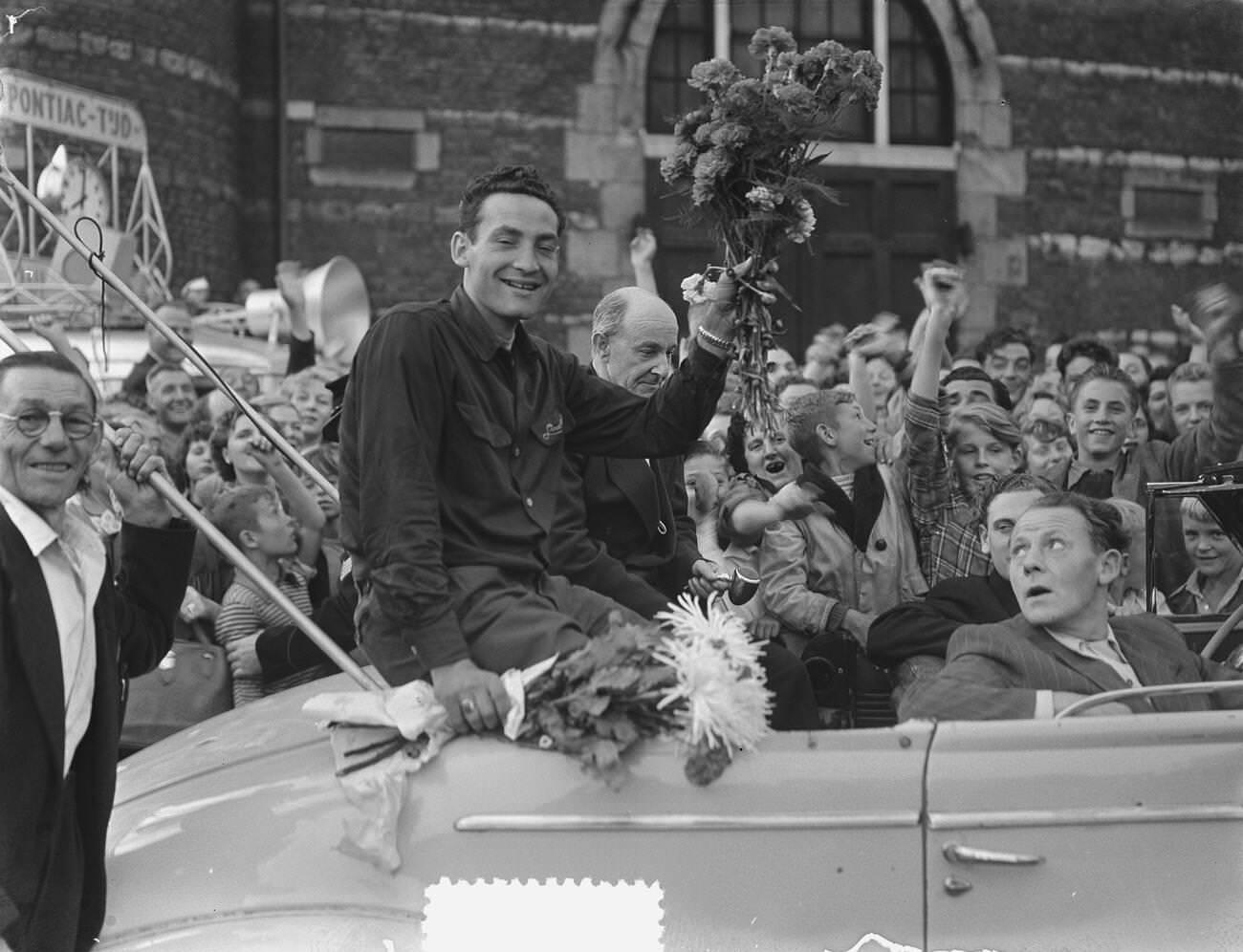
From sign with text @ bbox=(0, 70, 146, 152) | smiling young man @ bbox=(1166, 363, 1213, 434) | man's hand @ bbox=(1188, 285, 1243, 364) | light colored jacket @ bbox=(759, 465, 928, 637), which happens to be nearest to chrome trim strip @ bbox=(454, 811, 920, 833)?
light colored jacket @ bbox=(759, 465, 928, 637)

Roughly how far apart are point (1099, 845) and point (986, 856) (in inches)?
8.4

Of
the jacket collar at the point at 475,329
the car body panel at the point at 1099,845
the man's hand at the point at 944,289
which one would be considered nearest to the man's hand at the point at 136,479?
the jacket collar at the point at 475,329

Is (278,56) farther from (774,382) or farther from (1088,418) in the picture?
(1088,418)

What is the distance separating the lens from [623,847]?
12.0 ft

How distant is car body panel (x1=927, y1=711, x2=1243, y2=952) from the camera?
11.6 feet

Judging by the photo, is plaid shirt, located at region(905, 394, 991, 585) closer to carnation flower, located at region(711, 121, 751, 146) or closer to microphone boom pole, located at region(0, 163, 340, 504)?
A: microphone boom pole, located at region(0, 163, 340, 504)

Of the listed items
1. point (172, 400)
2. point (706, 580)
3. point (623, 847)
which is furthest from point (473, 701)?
point (172, 400)

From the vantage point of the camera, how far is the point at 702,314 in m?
4.46

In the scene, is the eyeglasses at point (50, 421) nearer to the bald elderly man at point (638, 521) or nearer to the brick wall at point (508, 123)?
the bald elderly man at point (638, 521)

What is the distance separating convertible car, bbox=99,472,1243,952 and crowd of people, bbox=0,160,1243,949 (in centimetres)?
21

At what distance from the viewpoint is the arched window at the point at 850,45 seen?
17.0 m

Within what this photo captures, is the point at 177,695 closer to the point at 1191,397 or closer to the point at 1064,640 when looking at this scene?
the point at 1064,640

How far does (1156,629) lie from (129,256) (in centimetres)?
1011

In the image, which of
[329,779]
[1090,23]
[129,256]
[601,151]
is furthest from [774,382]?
[1090,23]
